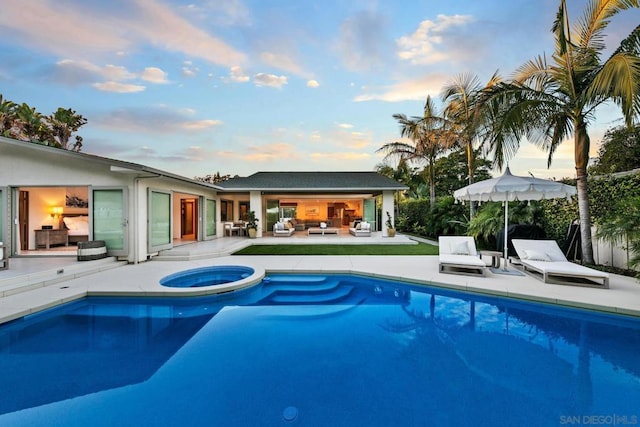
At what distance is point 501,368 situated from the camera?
3197 millimetres

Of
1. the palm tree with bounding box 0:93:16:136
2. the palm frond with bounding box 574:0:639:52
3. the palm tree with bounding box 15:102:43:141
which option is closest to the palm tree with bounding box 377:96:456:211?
the palm frond with bounding box 574:0:639:52

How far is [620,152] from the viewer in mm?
10797

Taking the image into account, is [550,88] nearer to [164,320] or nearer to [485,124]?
[485,124]

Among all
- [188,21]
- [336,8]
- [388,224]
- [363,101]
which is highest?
[336,8]

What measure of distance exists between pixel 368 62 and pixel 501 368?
491 inches

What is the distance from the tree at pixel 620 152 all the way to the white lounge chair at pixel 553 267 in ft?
24.9

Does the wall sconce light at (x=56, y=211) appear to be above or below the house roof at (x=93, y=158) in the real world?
below

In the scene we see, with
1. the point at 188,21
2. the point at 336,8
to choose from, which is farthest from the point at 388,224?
the point at 188,21

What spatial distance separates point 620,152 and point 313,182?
46.2 ft

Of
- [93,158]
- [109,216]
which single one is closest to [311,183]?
[109,216]

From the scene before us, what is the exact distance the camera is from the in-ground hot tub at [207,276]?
6.65m

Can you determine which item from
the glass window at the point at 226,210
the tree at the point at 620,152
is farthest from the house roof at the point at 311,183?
the tree at the point at 620,152

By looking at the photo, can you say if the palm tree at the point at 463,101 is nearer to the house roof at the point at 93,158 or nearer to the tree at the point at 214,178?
the house roof at the point at 93,158

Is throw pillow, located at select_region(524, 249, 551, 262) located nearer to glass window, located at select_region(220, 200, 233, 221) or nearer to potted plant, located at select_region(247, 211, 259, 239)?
potted plant, located at select_region(247, 211, 259, 239)
